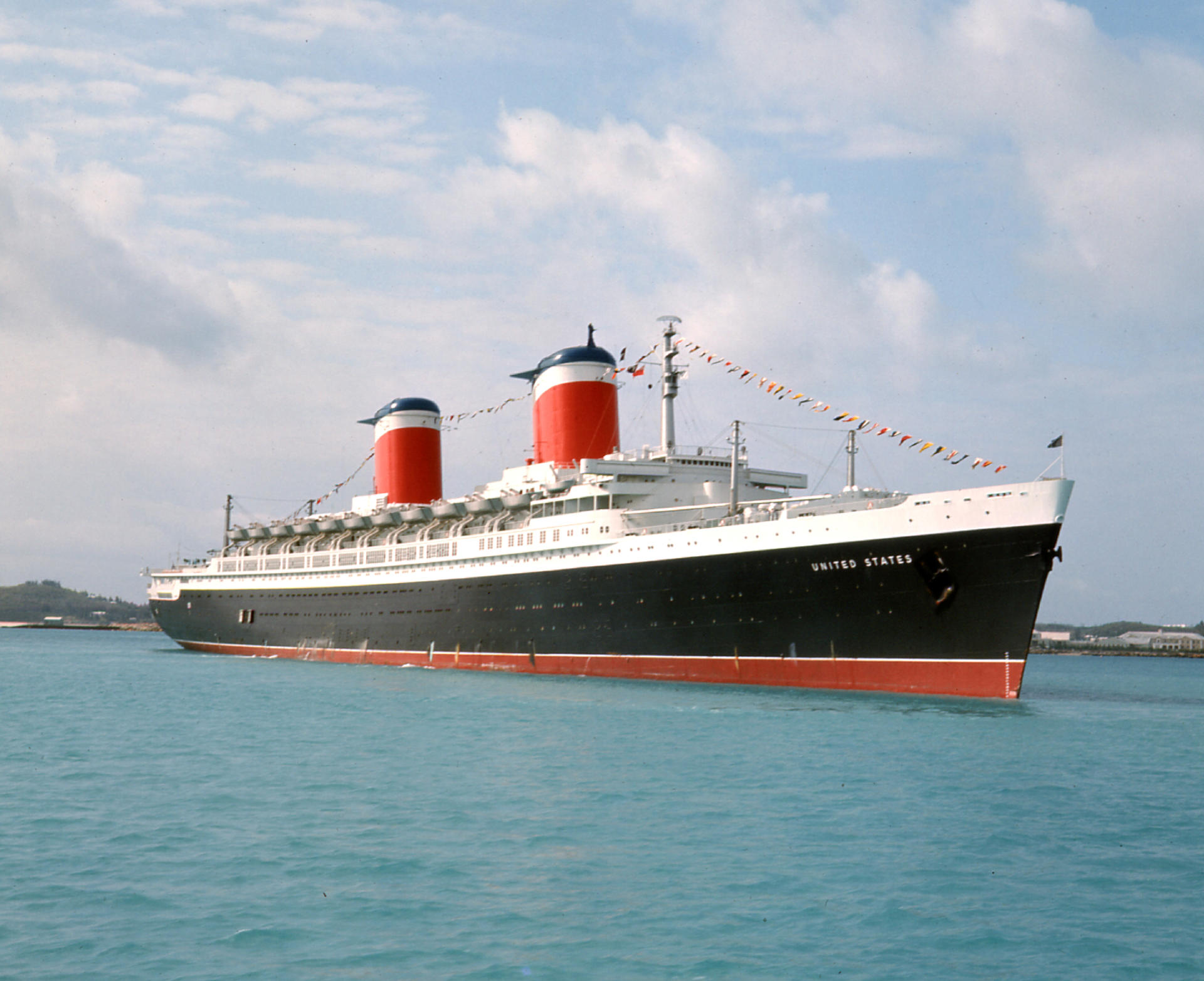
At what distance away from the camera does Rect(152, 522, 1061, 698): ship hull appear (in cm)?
2395

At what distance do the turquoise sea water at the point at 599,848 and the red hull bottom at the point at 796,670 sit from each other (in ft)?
10.5

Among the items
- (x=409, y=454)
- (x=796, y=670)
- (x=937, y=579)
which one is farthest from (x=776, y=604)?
(x=409, y=454)

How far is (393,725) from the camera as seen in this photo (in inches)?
802

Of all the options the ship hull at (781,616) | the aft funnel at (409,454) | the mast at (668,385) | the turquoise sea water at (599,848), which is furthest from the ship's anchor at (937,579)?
the aft funnel at (409,454)

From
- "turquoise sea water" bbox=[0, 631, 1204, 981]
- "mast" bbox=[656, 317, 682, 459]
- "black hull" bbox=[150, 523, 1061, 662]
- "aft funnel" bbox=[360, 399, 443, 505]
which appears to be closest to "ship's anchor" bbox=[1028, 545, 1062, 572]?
"black hull" bbox=[150, 523, 1061, 662]

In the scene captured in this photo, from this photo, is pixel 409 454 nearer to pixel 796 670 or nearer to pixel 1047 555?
pixel 796 670

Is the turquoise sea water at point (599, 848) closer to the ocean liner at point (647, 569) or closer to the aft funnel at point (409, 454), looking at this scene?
the ocean liner at point (647, 569)

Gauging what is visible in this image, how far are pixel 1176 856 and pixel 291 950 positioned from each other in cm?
939

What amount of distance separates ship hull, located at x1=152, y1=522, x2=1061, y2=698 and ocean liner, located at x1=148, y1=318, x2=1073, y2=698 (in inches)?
1.9

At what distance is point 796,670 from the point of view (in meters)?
26.6

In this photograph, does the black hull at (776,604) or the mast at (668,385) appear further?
the mast at (668,385)

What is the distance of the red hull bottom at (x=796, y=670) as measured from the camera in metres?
24.4

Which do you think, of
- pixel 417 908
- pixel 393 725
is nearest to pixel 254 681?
pixel 393 725

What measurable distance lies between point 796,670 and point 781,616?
4.73 ft
